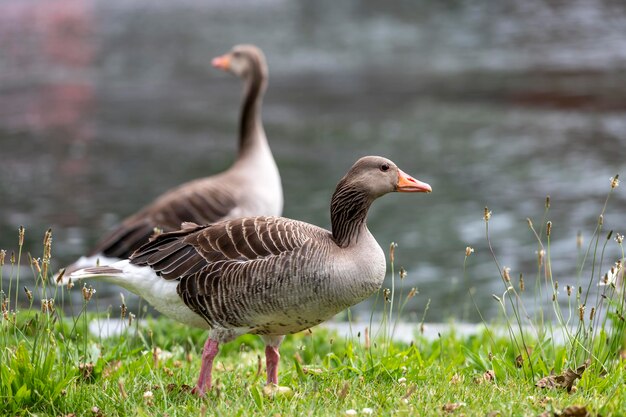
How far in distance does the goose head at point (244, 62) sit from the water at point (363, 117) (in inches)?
98.8

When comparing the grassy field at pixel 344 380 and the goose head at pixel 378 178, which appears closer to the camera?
the grassy field at pixel 344 380

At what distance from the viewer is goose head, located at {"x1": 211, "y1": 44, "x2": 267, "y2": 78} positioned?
945 cm

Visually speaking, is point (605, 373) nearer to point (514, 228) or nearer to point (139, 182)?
point (514, 228)

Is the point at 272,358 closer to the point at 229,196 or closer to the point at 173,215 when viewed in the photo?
the point at 173,215

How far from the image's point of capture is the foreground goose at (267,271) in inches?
186

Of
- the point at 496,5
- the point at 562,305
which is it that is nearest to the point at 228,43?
the point at 496,5

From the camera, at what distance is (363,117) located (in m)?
18.8

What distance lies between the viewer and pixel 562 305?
Answer: 342 inches

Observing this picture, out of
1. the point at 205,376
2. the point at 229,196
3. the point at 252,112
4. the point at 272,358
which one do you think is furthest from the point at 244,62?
the point at 205,376

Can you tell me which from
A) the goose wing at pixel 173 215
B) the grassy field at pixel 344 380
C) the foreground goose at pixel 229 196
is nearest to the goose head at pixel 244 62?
the foreground goose at pixel 229 196

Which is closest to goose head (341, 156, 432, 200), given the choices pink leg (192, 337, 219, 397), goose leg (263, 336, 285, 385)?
goose leg (263, 336, 285, 385)

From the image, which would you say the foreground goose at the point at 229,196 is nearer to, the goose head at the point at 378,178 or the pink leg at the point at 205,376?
the pink leg at the point at 205,376

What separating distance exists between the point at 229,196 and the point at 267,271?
12.0 feet

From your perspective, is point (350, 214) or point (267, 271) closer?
point (267, 271)
